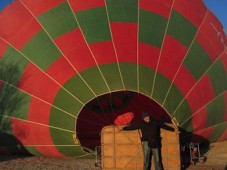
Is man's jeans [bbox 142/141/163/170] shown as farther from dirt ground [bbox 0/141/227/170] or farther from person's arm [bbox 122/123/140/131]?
dirt ground [bbox 0/141/227/170]

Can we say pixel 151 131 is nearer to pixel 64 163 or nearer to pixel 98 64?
pixel 98 64

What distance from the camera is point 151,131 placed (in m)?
6.94

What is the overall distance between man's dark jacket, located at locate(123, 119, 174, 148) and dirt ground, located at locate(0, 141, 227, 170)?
1.06 meters

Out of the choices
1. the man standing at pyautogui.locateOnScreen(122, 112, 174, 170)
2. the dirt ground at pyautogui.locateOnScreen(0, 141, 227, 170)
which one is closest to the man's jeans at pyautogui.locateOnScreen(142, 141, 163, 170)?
the man standing at pyautogui.locateOnScreen(122, 112, 174, 170)

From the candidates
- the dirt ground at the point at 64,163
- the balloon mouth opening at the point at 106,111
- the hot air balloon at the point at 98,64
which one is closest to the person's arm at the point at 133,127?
the hot air balloon at the point at 98,64

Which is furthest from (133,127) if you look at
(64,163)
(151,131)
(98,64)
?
(64,163)

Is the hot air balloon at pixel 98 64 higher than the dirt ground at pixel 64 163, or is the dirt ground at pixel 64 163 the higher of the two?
the hot air balloon at pixel 98 64

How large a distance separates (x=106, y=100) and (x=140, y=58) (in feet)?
7.75

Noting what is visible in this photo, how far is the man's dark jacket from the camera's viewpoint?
6914 mm

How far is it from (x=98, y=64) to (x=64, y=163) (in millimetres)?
2003

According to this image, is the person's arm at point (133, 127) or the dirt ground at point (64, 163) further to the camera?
the dirt ground at point (64, 163)

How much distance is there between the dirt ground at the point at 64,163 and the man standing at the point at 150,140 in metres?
0.91

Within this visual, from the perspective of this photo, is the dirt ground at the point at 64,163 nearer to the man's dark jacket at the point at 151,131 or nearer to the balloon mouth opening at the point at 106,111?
the balloon mouth opening at the point at 106,111

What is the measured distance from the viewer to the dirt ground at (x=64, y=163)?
7.78 m
